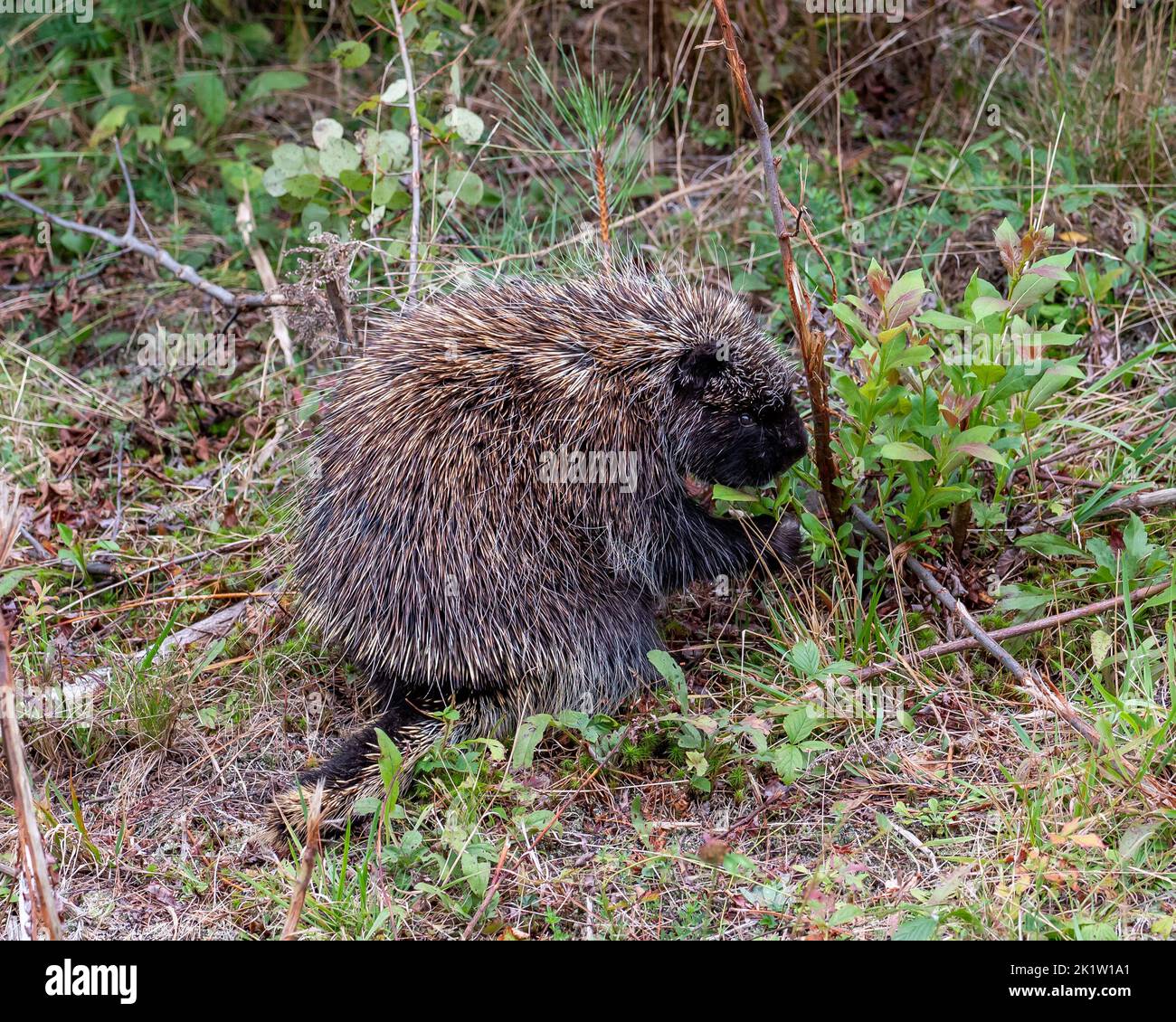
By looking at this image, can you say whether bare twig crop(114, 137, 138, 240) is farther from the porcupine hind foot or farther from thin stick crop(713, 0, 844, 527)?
thin stick crop(713, 0, 844, 527)

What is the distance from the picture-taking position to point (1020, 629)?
4.14m

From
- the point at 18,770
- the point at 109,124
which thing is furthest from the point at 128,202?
the point at 18,770

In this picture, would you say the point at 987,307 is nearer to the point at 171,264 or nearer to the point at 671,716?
the point at 671,716

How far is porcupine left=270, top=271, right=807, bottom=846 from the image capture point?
4098 mm

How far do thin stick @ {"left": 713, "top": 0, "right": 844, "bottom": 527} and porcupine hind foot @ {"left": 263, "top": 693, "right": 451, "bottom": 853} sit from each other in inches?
62.5

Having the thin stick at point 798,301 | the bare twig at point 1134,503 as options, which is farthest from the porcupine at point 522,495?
the bare twig at point 1134,503

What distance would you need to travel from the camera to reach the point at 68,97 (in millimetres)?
7312

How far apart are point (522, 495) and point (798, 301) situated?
114cm

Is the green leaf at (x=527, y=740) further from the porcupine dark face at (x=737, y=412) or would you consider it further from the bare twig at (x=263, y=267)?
the bare twig at (x=263, y=267)

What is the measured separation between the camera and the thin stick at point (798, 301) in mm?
3912

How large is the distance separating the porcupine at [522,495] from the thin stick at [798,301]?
146mm

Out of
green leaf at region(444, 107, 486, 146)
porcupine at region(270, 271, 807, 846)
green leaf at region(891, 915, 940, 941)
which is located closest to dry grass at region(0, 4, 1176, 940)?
A: green leaf at region(891, 915, 940, 941)

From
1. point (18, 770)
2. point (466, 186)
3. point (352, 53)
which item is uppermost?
point (352, 53)

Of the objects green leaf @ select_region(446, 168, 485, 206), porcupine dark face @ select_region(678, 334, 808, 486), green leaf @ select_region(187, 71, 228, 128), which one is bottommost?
porcupine dark face @ select_region(678, 334, 808, 486)
